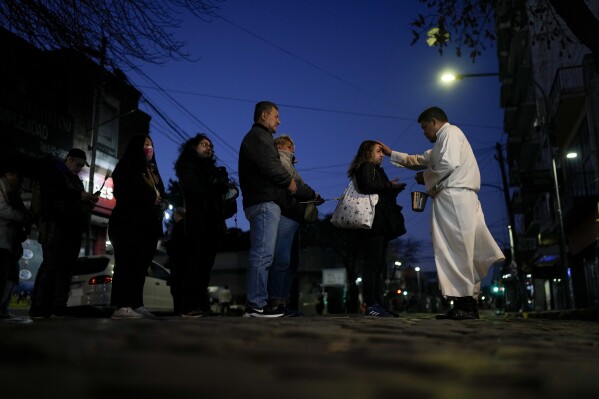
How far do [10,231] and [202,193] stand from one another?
2.10m

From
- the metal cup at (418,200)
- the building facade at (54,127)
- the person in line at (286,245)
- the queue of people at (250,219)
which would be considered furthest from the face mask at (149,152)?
the building facade at (54,127)

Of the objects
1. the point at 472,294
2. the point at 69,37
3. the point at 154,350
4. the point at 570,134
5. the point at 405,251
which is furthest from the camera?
the point at 405,251

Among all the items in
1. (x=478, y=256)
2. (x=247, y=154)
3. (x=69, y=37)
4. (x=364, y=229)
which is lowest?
(x=478, y=256)

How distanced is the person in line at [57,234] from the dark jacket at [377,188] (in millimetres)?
2728

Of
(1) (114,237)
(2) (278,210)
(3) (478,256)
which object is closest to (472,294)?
(3) (478,256)

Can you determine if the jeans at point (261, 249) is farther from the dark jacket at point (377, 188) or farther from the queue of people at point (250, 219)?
the dark jacket at point (377, 188)

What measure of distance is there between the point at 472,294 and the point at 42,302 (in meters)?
3.88

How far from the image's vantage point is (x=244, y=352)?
4.01 feet

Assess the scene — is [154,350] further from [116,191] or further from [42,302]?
[42,302]

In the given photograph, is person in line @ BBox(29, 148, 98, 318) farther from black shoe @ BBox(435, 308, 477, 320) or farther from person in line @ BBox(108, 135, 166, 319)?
black shoe @ BBox(435, 308, 477, 320)

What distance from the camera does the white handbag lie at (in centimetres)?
555

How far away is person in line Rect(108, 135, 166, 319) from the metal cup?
98.9 inches

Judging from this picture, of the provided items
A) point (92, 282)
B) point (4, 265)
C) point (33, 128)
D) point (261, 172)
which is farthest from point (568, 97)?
point (4, 265)

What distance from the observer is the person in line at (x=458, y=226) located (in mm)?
4750
